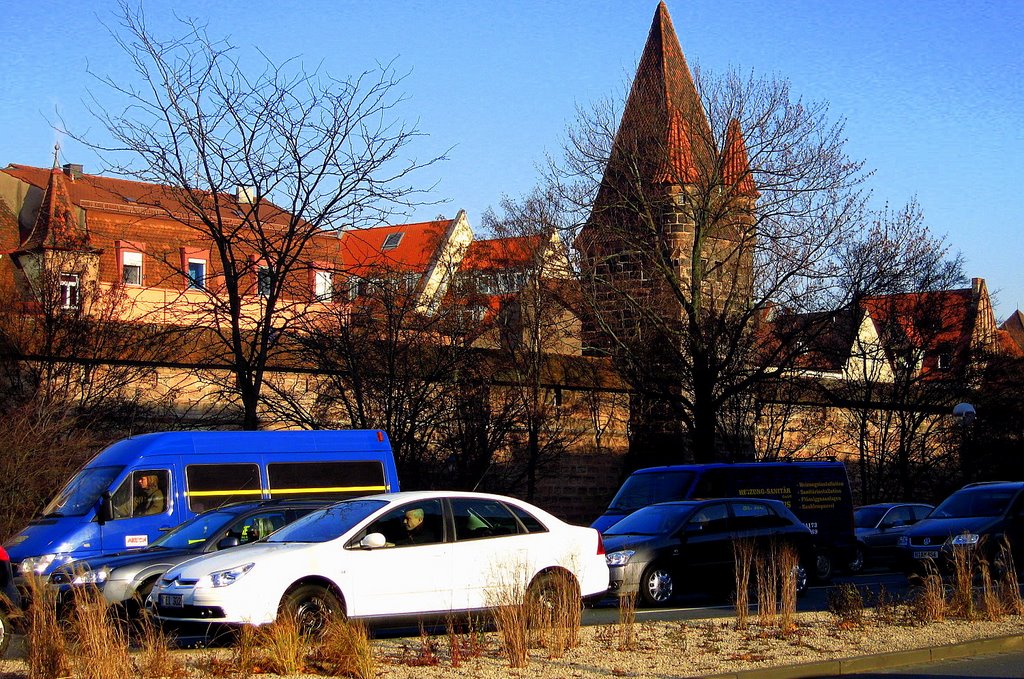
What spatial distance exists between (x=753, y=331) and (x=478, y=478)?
29.7ft

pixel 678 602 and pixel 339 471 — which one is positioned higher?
pixel 339 471

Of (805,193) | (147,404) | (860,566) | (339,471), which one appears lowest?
(860,566)

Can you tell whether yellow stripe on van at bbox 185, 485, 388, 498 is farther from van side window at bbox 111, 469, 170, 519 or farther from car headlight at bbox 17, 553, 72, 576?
car headlight at bbox 17, 553, 72, 576

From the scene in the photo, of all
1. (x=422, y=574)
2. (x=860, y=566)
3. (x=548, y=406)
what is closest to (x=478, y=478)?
(x=548, y=406)

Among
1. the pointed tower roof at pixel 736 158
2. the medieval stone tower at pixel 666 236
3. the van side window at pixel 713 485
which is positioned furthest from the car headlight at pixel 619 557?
the pointed tower roof at pixel 736 158

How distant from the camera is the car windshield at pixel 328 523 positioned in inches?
508

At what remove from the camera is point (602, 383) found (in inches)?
1459

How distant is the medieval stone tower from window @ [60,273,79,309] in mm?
12837

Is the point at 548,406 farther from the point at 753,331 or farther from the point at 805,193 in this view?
the point at 805,193

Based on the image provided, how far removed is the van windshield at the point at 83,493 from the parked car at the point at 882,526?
1914cm

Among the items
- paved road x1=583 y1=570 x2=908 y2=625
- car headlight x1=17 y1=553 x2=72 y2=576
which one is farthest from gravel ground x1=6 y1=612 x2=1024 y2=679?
car headlight x1=17 y1=553 x2=72 y2=576

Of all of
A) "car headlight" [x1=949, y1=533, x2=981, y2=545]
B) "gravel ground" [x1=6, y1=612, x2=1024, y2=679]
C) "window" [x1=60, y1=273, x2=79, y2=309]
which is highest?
"window" [x1=60, y1=273, x2=79, y2=309]

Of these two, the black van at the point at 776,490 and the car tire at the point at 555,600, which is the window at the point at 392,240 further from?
the car tire at the point at 555,600

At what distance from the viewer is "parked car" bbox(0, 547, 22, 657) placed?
438 inches
